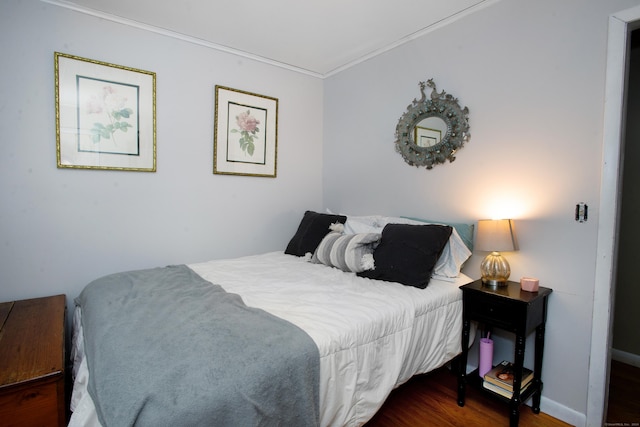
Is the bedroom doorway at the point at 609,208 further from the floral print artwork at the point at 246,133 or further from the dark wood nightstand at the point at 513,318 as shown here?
the floral print artwork at the point at 246,133

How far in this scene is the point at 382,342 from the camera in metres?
1.54

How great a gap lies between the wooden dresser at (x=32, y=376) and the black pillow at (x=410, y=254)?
1637mm

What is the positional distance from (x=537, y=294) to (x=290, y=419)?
153 cm

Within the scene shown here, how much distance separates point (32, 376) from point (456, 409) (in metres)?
2.10

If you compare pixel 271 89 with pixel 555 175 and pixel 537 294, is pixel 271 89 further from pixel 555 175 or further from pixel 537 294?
pixel 537 294

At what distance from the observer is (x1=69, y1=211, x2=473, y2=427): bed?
39.0 inches

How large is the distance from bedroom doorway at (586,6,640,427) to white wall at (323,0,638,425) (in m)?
0.04

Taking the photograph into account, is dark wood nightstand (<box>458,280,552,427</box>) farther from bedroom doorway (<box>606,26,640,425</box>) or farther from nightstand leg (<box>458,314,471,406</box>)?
bedroom doorway (<box>606,26,640,425</box>)

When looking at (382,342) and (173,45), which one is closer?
(382,342)

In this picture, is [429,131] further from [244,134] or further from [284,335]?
[284,335]

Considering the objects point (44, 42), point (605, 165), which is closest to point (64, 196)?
point (44, 42)

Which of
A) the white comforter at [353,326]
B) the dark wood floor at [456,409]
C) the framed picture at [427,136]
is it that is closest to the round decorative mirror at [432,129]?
the framed picture at [427,136]

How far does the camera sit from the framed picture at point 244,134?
2887 millimetres

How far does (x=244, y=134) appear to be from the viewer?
303 cm
